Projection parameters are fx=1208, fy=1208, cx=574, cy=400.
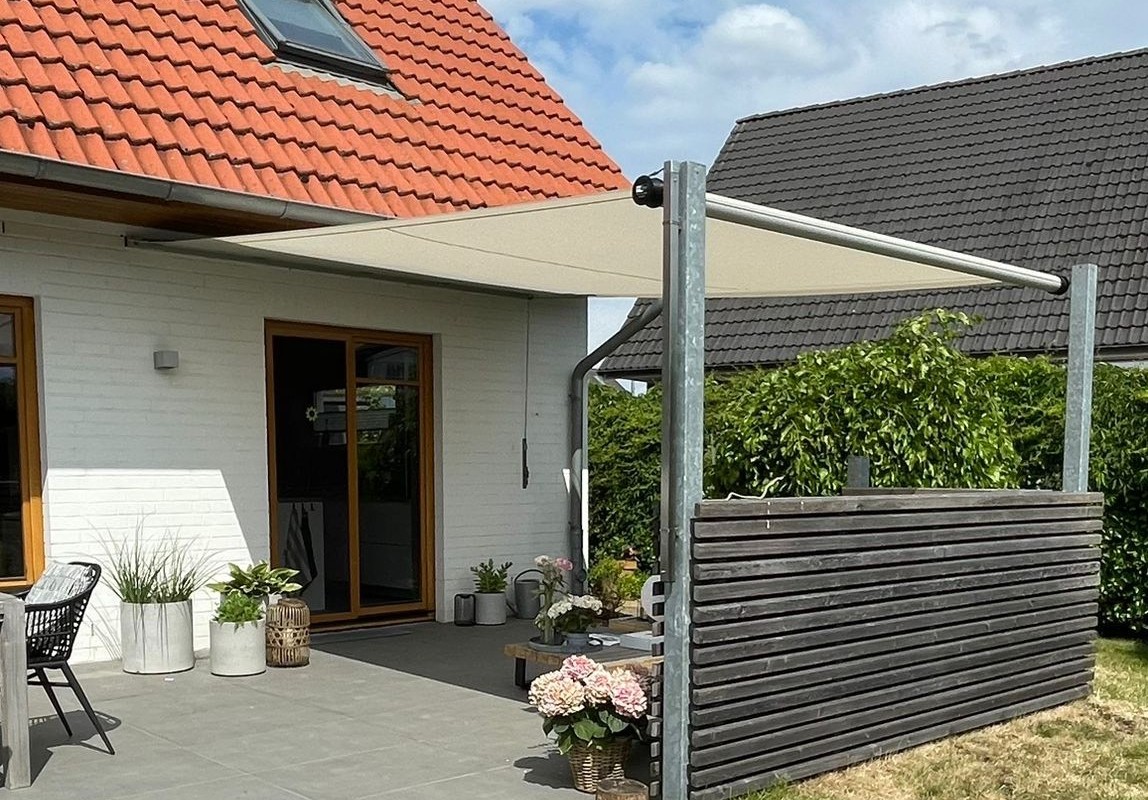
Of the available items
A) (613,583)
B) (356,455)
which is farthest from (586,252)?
(613,583)

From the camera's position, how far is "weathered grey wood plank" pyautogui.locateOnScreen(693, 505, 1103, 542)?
492 cm

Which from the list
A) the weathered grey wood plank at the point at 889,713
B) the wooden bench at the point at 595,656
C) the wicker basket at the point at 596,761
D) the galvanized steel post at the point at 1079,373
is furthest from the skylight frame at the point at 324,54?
the weathered grey wood plank at the point at 889,713

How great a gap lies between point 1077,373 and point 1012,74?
1147 cm

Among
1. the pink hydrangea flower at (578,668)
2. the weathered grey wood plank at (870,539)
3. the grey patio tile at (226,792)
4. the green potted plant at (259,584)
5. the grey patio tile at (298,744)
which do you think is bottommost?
the grey patio tile at (298,744)

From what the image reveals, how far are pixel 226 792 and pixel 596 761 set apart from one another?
155 cm

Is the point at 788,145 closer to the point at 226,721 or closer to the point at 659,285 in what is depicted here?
the point at 659,285

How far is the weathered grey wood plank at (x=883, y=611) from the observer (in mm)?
4941

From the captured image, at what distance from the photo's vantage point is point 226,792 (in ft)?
16.5

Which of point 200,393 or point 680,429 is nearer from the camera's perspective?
point 680,429

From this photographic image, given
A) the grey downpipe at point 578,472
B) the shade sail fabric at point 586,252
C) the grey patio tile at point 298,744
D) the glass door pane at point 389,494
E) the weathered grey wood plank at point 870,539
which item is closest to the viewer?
the weathered grey wood plank at point 870,539

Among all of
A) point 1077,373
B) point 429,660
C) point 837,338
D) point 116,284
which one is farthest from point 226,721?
point 837,338

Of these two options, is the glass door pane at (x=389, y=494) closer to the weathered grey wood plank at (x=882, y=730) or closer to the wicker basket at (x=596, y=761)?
the wicker basket at (x=596, y=761)

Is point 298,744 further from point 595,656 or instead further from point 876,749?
point 876,749

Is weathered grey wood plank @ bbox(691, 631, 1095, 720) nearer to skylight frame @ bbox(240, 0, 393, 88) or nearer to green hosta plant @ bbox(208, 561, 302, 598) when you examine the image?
green hosta plant @ bbox(208, 561, 302, 598)
